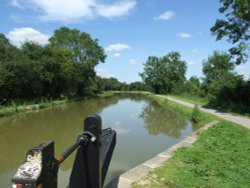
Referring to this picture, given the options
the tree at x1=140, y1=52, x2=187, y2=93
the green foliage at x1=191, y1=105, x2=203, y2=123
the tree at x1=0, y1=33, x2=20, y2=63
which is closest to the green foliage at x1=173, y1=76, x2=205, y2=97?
the tree at x1=140, y1=52, x2=187, y2=93

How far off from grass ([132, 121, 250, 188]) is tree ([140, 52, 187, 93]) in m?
55.2

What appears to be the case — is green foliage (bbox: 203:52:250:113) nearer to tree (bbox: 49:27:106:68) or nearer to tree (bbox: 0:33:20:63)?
tree (bbox: 0:33:20:63)

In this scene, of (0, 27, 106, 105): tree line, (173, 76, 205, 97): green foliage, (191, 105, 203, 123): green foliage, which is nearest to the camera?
(191, 105, 203, 123): green foliage

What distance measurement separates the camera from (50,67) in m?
29.3

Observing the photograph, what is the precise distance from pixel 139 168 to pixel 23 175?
3.91m

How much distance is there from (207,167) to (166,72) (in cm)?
5931

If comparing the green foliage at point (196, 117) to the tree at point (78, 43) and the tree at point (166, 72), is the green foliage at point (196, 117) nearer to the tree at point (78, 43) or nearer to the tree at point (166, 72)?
the tree at point (78, 43)

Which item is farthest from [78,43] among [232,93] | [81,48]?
[232,93]

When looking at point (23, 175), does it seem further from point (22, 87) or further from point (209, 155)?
point (22, 87)

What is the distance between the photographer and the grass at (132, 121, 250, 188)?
444cm

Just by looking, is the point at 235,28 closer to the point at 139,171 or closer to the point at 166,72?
the point at 139,171

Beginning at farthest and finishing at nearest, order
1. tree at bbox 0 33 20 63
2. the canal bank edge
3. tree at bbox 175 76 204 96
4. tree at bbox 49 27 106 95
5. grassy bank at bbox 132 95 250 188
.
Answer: tree at bbox 49 27 106 95 → tree at bbox 175 76 204 96 → tree at bbox 0 33 20 63 → grassy bank at bbox 132 95 250 188 → the canal bank edge

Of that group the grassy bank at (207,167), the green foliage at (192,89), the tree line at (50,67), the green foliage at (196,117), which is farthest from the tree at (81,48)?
the grassy bank at (207,167)

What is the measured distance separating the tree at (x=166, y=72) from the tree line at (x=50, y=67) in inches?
906
